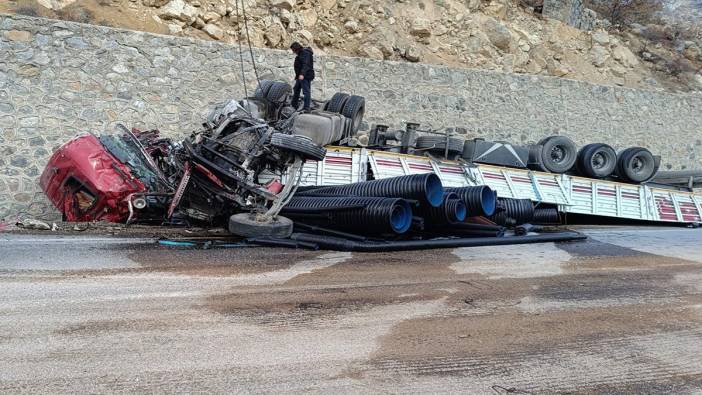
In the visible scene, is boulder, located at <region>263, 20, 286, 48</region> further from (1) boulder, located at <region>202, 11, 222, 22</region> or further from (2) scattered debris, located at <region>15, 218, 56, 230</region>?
(2) scattered debris, located at <region>15, 218, 56, 230</region>

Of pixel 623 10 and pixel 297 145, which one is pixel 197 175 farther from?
pixel 623 10

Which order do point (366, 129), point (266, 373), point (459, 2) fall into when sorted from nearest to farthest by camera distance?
1. point (266, 373)
2. point (366, 129)
3. point (459, 2)

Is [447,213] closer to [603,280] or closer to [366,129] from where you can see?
[603,280]

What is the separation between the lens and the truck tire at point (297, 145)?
7.85 metres

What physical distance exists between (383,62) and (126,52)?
227 inches

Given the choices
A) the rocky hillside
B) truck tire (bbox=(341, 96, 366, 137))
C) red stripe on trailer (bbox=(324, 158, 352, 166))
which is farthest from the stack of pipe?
the rocky hillside

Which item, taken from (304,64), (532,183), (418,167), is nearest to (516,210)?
(532,183)

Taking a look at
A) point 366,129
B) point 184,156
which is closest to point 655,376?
point 184,156

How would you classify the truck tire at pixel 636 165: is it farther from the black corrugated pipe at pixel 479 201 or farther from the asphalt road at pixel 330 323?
the asphalt road at pixel 330 323

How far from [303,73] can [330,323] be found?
25.2 ft

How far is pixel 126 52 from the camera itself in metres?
11.0

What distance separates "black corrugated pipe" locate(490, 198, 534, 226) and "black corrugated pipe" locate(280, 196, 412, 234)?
3.07 meters

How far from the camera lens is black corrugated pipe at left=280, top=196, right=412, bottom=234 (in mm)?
7742

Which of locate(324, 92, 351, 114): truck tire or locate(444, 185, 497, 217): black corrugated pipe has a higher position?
locate(324, 92, 351, 114): truck tire
